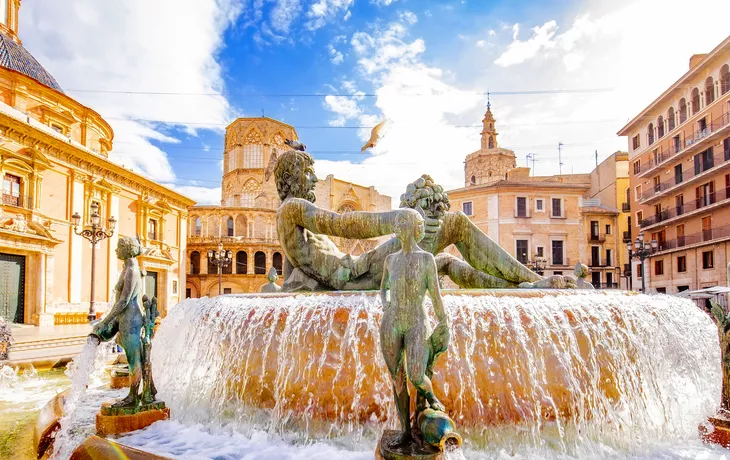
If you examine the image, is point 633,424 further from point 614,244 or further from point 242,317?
point 614,244

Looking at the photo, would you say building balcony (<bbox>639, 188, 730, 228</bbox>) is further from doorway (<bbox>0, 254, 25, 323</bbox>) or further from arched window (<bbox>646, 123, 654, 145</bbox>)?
doorway (<bbox>0, 254, 25, 323</bbox>)

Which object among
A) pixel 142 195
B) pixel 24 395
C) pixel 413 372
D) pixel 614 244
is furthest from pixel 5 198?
pixel 614 244

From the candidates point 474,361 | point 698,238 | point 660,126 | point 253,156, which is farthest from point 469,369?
point 253,156

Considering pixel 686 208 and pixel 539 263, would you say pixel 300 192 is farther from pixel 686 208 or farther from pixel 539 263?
pixel 539 263

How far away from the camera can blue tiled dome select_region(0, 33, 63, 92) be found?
24.7 m

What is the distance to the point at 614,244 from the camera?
38.4m

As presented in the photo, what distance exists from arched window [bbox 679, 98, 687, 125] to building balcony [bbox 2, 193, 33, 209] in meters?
35.8

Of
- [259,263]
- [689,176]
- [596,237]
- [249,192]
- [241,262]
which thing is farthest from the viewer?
[249,192]

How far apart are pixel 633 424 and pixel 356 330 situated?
278 centimetres

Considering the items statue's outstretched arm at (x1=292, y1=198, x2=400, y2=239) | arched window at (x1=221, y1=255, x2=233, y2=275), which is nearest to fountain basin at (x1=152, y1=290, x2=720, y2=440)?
statue's outstretched arm at (x1=292, y1=198, x2=400, y2=239)

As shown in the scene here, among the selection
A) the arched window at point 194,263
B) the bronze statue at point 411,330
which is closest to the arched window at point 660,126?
the bronze statue at point 411,330

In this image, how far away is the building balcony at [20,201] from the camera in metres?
19.5

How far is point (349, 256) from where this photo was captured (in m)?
5.93

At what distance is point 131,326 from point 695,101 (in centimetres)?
3362
